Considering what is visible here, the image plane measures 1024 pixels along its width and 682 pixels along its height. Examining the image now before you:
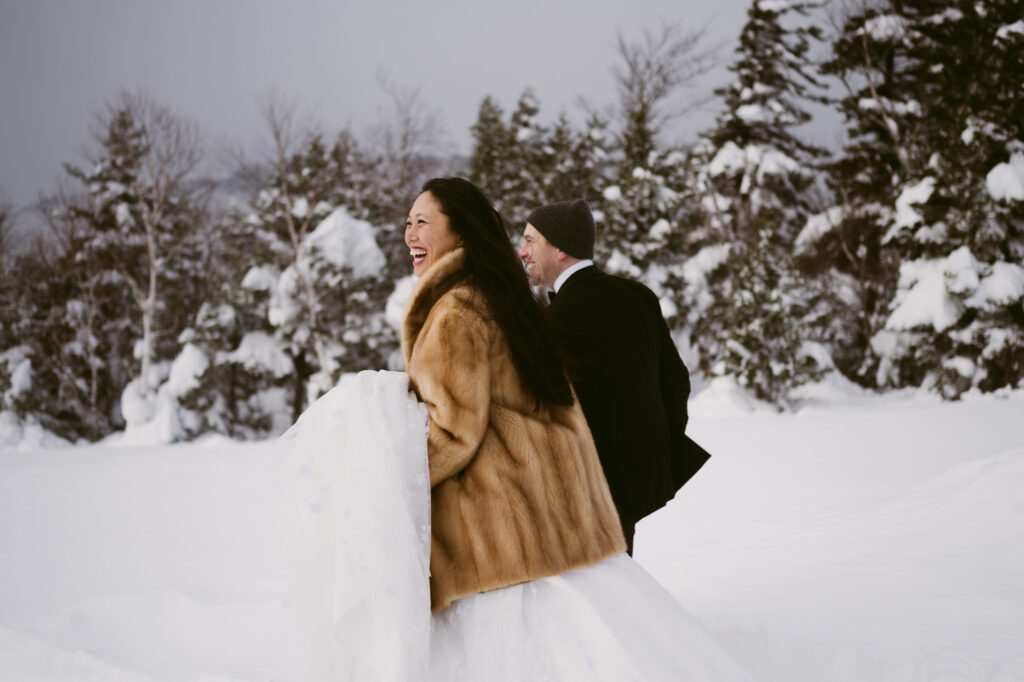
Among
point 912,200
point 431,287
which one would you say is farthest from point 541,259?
point 912,200

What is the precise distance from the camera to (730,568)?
467 cm

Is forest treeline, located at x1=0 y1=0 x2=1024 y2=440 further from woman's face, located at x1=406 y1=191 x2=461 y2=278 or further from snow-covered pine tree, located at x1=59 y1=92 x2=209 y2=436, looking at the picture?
woman's face, located at x1=406 y1=191 x2=461 y2=278

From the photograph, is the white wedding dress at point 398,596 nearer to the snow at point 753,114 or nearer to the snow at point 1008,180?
the snow at point 1008,180

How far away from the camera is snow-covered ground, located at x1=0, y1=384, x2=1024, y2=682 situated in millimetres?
3441

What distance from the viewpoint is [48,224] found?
24.0 metres

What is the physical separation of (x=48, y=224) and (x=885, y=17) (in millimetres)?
28424

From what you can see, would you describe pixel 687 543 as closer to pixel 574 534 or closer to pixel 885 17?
pixel 574 534

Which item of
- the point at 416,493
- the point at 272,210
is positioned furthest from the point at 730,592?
the point at 272,210

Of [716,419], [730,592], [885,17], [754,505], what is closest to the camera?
[730,592]

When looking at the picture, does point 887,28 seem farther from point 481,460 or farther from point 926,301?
point 481,460

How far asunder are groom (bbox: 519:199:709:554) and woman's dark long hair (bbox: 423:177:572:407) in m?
0.35

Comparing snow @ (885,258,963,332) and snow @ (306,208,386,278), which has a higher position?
snow @ (306,208,386,278)

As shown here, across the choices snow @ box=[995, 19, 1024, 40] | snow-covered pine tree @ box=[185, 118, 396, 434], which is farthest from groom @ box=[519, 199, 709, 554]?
snow-covered pine tree @ box=[185, 118, 396, 434]

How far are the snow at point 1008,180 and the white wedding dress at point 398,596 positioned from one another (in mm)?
15574
